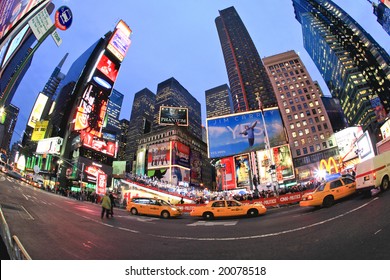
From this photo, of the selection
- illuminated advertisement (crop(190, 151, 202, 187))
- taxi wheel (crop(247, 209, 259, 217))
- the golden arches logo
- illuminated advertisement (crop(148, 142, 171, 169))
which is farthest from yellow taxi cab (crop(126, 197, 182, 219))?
illuminated advertisement (crop(190, 151, 202, 187))

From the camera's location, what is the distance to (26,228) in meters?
6.53

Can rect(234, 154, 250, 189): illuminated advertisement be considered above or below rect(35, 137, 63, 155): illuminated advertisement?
below

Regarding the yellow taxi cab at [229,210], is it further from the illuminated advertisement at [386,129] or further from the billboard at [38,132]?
the billboard at [38,132]

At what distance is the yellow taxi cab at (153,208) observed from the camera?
554 inches

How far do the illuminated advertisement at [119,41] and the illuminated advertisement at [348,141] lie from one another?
61.3 metres

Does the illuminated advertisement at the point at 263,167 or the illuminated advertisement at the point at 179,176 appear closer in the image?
the illuminated advertisement at the point at 263,167

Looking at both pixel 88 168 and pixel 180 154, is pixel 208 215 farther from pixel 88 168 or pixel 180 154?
pixel 180 154

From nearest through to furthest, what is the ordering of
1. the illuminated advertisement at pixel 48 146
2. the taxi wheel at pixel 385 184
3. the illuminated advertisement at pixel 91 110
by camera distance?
the taxi wheel at pixel 385 184 → the illuminated advertisement at pixel 48 146 → the illuminated advertisement at pixel 91 110

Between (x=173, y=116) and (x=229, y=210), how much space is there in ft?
161

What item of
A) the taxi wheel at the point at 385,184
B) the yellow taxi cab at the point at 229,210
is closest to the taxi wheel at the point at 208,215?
the yellow taxi cab at the point at 229,210

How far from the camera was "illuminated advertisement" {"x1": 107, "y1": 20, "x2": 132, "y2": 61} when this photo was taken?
54.2m

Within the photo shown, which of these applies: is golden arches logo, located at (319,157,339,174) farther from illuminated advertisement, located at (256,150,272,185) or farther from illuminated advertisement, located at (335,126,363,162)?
illuminated advertisement, located at (256,150,272,185)

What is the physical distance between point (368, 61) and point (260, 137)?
8589cm

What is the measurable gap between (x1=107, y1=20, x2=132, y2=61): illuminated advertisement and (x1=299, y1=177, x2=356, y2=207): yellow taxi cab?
57.9m
